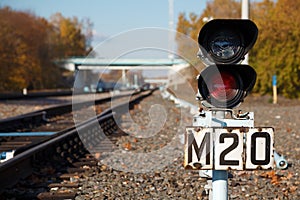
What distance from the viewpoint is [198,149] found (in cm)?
301

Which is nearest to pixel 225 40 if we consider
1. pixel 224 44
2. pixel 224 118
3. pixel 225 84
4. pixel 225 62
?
pixel 224 44

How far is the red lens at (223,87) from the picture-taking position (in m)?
3.19

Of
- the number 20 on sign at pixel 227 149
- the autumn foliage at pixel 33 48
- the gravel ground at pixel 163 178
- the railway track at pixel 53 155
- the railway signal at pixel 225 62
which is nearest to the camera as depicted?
the number 20 on sign at pixel 227 149

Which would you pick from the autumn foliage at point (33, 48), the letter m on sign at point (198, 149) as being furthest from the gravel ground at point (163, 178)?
the autumn foliage at point (33, 48)

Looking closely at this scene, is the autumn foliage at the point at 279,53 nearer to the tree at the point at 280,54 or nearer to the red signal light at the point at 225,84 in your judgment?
the tree at the point at 280,54

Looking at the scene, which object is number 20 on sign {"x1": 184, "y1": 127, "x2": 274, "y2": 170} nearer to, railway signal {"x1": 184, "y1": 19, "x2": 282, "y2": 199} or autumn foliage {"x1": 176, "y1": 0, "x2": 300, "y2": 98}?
railway signal {"x1": 184, "y1": 19, "x2": 282, "y2": 199}

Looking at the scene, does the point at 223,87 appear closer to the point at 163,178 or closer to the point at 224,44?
the point at 224,44

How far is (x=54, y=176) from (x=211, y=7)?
4898 cm

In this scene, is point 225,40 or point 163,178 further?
point 163,178

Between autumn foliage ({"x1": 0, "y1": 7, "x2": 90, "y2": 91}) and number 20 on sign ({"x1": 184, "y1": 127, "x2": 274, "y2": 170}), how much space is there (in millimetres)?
46674

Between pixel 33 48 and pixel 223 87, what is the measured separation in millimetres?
66035

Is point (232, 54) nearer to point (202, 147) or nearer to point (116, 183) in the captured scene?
point (202, 147)

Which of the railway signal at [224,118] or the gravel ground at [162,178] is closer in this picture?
the railway signal at [224,118]

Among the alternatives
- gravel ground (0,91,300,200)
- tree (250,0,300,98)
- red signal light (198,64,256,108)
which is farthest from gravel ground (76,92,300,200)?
tree (250,0,300,98)
